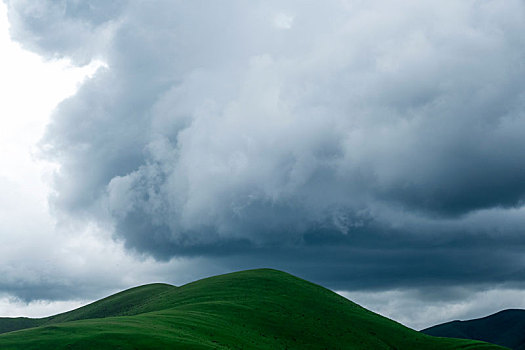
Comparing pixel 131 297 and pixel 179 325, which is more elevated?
pixel 131 297

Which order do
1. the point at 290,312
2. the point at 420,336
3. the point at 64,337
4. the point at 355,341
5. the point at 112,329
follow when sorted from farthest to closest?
1. the point at 420,336
2. the point at 290,312
3. the point at 355,341
4. the point at 112,329
5. the point at 64,337

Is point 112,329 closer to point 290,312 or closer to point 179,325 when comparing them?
point 179,325

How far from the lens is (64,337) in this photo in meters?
66.2

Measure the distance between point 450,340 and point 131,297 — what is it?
91.2 meters

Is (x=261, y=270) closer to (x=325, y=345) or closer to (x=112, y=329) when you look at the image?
(x=325, y=345)

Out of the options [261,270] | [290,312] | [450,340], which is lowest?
[450,340]

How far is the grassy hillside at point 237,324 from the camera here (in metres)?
67.8

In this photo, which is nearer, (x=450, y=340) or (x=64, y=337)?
(x=64, y=337)

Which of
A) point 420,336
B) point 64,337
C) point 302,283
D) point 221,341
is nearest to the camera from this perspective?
point 64,337

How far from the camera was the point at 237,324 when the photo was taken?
97688 millimetres

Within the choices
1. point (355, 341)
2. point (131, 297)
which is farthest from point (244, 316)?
point (131, 297)

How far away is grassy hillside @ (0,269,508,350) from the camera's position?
2667 inches

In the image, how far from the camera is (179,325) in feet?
269

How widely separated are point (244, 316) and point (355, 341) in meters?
22.6
